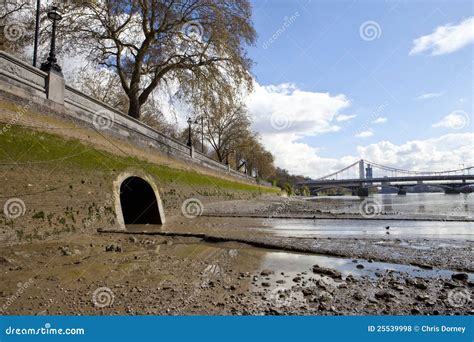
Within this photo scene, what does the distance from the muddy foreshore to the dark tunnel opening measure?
5.20 meters

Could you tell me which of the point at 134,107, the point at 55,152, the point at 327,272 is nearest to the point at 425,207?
the point at 134,107

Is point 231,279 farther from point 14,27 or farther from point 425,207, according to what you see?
point 425,207

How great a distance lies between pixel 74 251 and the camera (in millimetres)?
6188

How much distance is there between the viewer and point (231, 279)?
14.4 feet

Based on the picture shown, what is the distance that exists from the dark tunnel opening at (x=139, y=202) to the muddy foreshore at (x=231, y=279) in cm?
520

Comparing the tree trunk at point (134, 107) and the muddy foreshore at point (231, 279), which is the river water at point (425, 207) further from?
the tree trunk at point (134, 107)

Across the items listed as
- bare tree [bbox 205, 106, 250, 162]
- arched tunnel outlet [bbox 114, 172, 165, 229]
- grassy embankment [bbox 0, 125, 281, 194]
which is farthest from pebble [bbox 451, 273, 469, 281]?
bare tree [bbox 205, 106, 250, 162]

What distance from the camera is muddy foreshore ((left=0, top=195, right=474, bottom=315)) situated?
337 centimetres

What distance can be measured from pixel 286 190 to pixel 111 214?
65.6 m

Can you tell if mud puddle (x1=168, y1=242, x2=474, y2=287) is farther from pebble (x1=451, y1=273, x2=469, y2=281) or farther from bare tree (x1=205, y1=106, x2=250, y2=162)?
bare tree (x1=205, y1=106, x2=250, y2=162)

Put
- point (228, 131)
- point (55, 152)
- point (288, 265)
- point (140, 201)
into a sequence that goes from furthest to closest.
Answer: point (228, 131)
point (140, 201)
point (55, 152)
point (288, 265)

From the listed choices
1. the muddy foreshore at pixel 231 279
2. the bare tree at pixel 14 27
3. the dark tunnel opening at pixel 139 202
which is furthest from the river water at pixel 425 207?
the bare tree at pixel 14 27

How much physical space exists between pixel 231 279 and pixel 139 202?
986 centimetres

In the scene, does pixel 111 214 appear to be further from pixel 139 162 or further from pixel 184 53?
pixel 184 53
